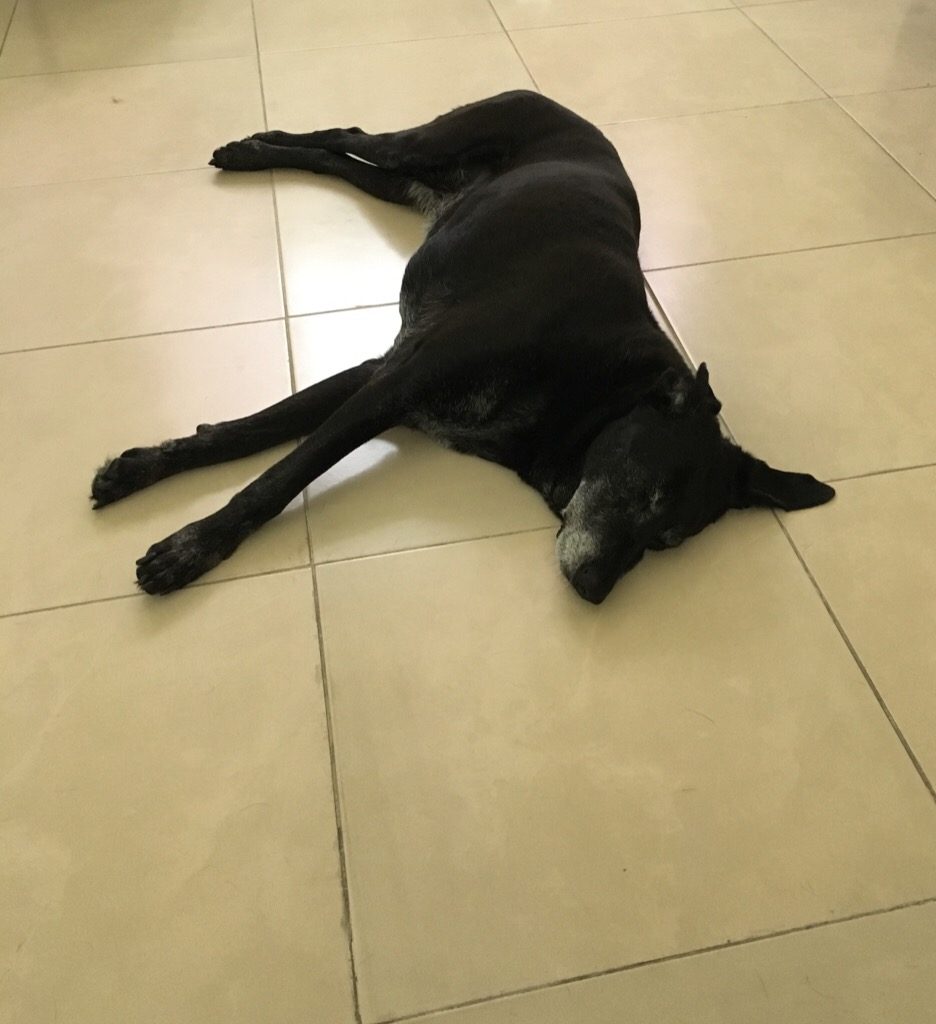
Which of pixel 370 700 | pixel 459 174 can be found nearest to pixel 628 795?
pixel 370 700

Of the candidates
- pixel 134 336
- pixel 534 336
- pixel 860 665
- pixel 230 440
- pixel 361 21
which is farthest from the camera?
pixel 361 21

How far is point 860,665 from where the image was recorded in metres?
1.54

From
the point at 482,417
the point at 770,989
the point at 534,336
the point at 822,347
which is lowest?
the point at 770,989

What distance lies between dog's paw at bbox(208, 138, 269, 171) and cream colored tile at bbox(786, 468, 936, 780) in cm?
169

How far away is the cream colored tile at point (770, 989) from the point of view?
118cm

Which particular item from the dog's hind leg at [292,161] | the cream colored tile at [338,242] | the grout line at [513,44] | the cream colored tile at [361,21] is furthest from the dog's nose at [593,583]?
the cream colored tile at [361,21]

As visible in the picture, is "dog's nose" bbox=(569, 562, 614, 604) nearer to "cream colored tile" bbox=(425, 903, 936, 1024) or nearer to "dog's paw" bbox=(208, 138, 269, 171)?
"cream colored tile" bbox=(425, 903, 936, 1024)

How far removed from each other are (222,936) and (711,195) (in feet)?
6.90

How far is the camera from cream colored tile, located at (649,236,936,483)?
187cm

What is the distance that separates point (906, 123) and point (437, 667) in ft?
7.46

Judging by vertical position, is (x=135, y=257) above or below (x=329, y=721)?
above

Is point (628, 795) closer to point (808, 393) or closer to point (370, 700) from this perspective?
point (370, 700)

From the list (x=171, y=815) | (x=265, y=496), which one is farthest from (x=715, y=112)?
(x=171, y=815)

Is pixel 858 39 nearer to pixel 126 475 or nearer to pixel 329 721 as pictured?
pixel 126 475
